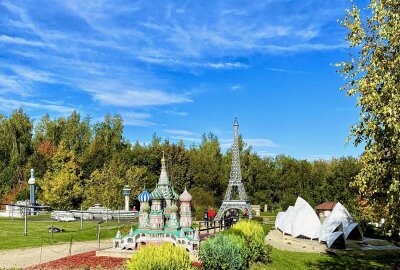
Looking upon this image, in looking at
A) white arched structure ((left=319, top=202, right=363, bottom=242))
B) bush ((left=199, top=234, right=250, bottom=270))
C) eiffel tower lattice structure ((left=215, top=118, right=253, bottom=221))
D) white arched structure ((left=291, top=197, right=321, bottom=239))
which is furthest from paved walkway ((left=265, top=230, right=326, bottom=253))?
eiffel tower lattice structure ((left=215, top=118, right=253, bottom=221))

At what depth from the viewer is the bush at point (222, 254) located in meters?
15.4

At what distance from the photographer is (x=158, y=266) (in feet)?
36.7

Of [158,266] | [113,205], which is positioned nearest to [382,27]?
[158,266]

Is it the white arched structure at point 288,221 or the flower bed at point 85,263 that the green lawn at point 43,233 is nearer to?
the flower bed at point 85,263

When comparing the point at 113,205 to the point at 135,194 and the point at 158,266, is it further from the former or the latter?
the point at 158,266

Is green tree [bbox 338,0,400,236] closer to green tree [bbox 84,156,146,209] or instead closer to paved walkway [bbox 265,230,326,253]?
paved walkway [bbox 265,230,326,253]

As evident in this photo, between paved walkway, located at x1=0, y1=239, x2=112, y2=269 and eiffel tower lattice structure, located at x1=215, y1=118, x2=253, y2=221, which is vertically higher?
eiffel tower lattice structure, located at x1=215, y1=118, x2=253, y2=221

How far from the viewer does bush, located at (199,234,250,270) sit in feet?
50.5

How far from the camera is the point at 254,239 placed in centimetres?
1906

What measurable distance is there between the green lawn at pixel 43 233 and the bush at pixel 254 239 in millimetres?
10830

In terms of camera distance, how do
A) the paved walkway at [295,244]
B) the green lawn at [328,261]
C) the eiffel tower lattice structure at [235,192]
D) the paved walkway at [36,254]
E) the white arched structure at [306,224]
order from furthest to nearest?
the eiffel tower lattice structure at [235,192] → the white arched structure at [306,224] → the paved walkway at [295,244] → the green lawn at [328,261] → the paved walkway at [36,254]

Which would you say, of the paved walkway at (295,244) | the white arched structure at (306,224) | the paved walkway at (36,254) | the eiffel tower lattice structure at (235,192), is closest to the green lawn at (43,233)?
the paved walkway at (36,254)

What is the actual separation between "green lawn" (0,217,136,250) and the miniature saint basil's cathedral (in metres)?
5.00

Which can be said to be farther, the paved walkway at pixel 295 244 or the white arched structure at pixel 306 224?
the white arched structure at pixel 306 224
